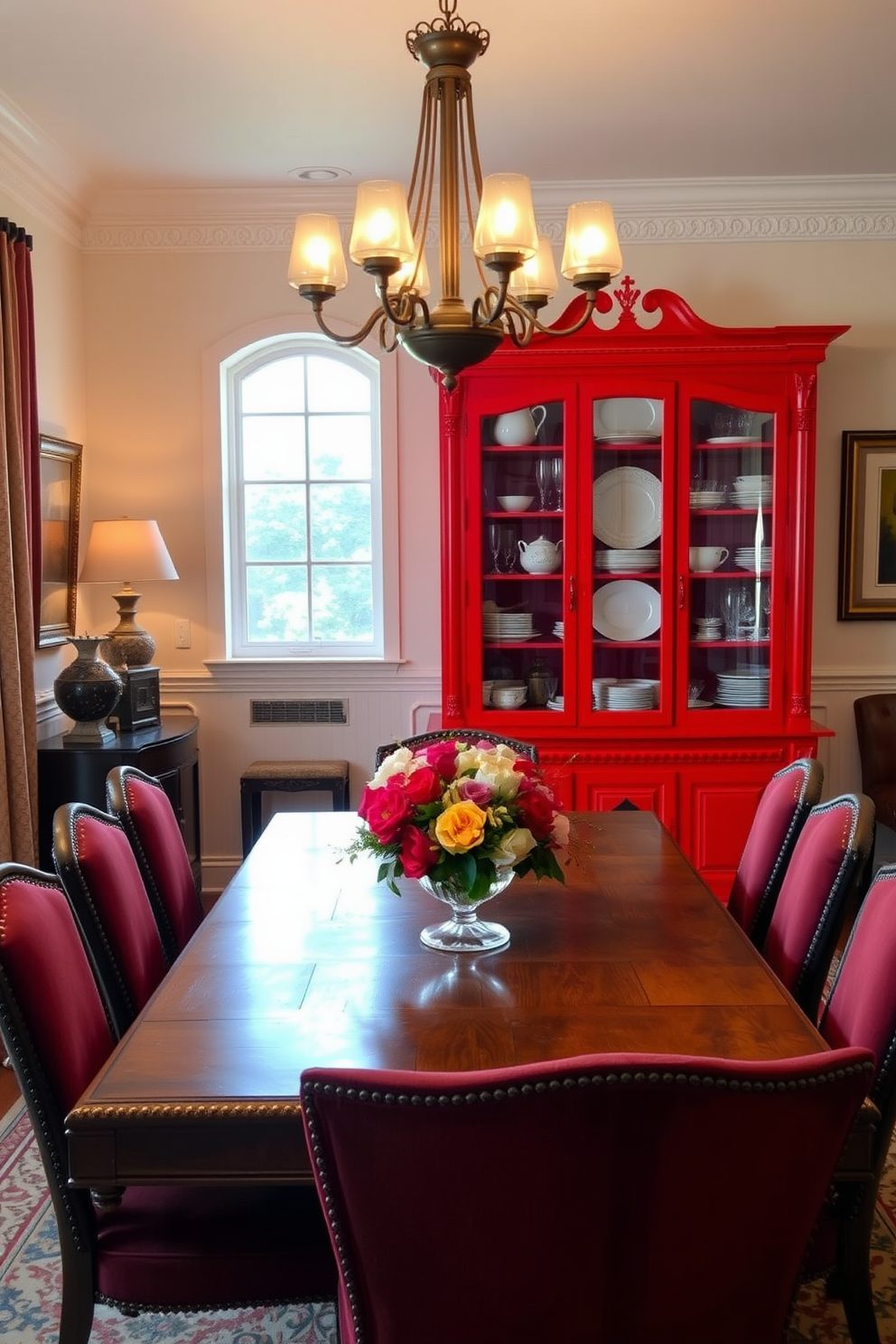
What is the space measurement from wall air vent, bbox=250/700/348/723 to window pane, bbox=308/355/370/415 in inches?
47.0

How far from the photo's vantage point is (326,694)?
461cm

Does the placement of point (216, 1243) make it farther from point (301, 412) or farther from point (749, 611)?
point (301, 412)

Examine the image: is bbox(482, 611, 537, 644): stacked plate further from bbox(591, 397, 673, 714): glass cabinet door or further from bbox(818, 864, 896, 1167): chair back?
bbox(818, 864, 896, 1167): chair back

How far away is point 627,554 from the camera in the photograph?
4113mm

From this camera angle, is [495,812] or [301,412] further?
[301,412]

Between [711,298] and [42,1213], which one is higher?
[711,298]

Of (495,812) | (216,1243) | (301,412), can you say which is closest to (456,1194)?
(216,1243)

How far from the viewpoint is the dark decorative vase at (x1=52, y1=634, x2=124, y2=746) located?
372 cm

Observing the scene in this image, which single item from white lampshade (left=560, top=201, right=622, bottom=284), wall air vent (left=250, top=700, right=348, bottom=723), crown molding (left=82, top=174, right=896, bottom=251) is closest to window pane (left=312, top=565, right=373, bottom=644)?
wall air vent (left=250, top=700, right=348, bottom=723)

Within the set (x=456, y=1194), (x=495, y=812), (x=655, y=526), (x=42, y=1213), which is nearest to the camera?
(x=456, y=1194)

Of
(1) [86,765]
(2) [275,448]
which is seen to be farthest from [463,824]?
(2) [275,448]

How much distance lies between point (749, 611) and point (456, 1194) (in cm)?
331

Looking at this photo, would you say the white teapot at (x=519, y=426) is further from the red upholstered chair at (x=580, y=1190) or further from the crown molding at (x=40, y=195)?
the red upholstered chair at (x=580, y=1190)

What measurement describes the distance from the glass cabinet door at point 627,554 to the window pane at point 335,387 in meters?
1.05
